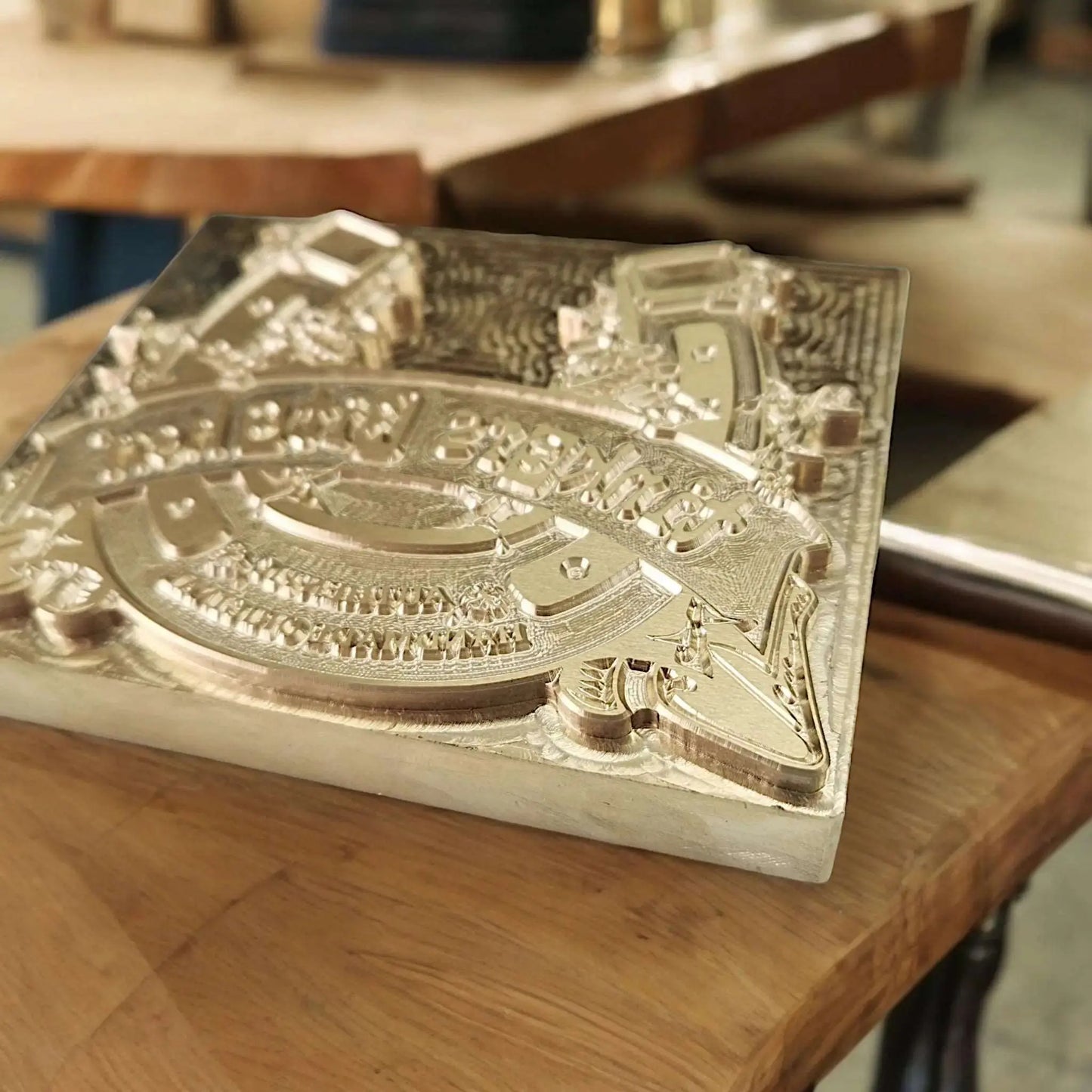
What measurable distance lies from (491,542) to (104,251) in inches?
26.6

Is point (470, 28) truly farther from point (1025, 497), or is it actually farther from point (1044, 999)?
point (1044, 999)

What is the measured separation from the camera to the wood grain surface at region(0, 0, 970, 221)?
2.41ft

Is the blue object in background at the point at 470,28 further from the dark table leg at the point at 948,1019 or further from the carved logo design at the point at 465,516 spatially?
the dark table leg at the point at 948,1019

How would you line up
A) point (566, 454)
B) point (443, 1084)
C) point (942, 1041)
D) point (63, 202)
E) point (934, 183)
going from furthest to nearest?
point (934, 183)
point (63, 202)
point (942, 1041)
point (566, 454)
point (443, 1084)

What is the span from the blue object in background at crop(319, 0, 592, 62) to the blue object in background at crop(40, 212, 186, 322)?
0.82 feet

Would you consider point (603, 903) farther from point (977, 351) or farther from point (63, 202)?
point (63, 202)

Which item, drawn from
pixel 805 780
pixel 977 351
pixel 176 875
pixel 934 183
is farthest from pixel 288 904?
pixel 934 183

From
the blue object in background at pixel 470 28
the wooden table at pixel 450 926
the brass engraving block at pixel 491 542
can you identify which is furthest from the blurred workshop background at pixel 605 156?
the wooden table at pixel 450 926

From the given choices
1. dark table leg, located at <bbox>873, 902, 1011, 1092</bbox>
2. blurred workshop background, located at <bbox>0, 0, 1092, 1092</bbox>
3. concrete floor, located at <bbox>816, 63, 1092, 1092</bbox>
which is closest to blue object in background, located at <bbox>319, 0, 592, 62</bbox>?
blurred workshop background, located at <bbox>0, 0, 1092, 1092</bbox>

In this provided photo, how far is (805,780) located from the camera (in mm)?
314

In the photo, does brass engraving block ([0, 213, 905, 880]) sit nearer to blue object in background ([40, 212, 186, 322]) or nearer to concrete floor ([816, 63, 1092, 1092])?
concrete floor ([816, 63, 1092, 1092])

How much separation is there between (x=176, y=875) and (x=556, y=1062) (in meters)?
0.12

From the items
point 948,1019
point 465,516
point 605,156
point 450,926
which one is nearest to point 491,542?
point 465,516

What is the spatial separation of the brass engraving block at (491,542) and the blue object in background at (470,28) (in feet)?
1.66
